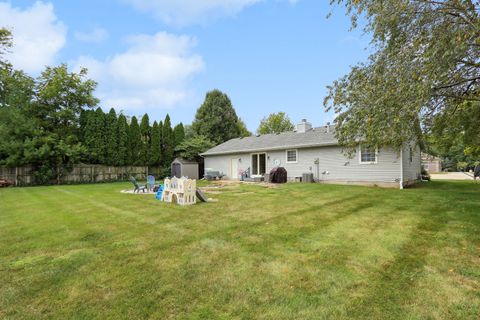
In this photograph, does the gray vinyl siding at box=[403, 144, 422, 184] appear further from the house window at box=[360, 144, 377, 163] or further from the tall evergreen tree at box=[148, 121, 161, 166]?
the tall evergreen tree at box=[148, 121, 161, 166]

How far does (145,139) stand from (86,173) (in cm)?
530

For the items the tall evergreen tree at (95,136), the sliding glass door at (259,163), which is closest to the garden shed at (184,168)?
the tall evergreen tree at (95,136)

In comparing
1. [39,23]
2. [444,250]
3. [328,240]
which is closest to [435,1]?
[444,250]

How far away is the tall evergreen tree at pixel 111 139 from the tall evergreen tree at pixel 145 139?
209cm

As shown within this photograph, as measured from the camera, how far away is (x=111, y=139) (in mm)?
19406

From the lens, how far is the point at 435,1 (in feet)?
16.9

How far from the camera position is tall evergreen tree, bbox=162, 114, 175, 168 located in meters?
22.5

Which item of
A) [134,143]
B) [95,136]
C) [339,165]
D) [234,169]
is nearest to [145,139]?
[134,143]

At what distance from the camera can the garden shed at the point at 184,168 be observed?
67.4 ft

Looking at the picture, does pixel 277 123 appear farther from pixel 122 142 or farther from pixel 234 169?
pixel 122 142

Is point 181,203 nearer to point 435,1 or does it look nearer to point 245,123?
point 435,1

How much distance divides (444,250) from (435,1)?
4.92 metres

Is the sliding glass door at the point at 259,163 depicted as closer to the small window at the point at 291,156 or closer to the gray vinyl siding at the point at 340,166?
the gray vinyl siding at the point at 340,166

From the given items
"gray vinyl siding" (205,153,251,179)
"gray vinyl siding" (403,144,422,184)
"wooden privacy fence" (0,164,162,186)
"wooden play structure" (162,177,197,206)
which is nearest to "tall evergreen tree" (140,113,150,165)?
"wooden privacy fence" (0,164,162,186)
